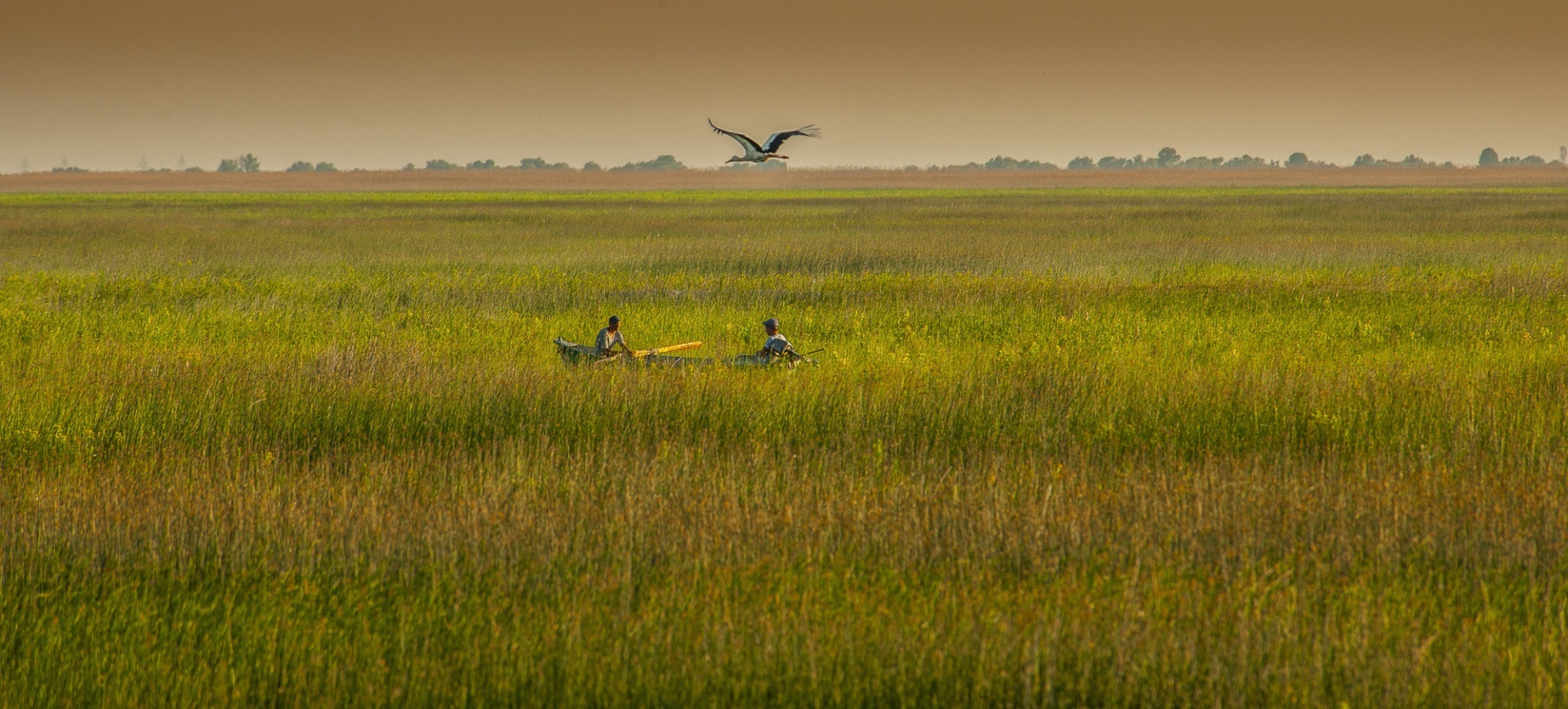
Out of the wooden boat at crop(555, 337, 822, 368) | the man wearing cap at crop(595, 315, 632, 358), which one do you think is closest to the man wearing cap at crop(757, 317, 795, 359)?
the wooden boat at crop(555, 337, 822, 368)

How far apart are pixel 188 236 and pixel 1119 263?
30.7m

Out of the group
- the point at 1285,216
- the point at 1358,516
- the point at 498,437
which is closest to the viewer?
the point at 1358,516

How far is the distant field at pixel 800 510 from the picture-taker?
18.1ft

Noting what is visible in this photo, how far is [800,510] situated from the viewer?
24.7 feet

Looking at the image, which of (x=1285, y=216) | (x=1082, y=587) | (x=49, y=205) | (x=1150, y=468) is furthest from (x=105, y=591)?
(x=49, y=205)

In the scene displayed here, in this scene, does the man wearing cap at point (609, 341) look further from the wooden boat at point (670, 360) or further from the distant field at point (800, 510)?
the distant field at point (800, 510)

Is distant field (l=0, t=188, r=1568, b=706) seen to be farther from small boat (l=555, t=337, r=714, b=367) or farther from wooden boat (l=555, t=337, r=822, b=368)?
wooden boat (l=555, t=337, r=822, b=368)

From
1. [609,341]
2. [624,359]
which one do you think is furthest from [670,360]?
[609,341]

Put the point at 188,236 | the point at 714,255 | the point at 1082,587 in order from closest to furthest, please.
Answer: the point at 1082,587
the point at 714,255
the point at 188,236

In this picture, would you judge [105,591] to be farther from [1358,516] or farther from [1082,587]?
[1358,516]

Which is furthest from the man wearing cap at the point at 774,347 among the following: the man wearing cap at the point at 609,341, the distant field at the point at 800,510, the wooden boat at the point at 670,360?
the man wearing cap at the point at 609,341

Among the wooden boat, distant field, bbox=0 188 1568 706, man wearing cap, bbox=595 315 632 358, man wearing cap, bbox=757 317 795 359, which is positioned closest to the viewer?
distant field, bbox=0 188 1568 706

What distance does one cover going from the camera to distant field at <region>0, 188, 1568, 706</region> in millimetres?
5504

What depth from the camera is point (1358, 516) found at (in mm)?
7270
